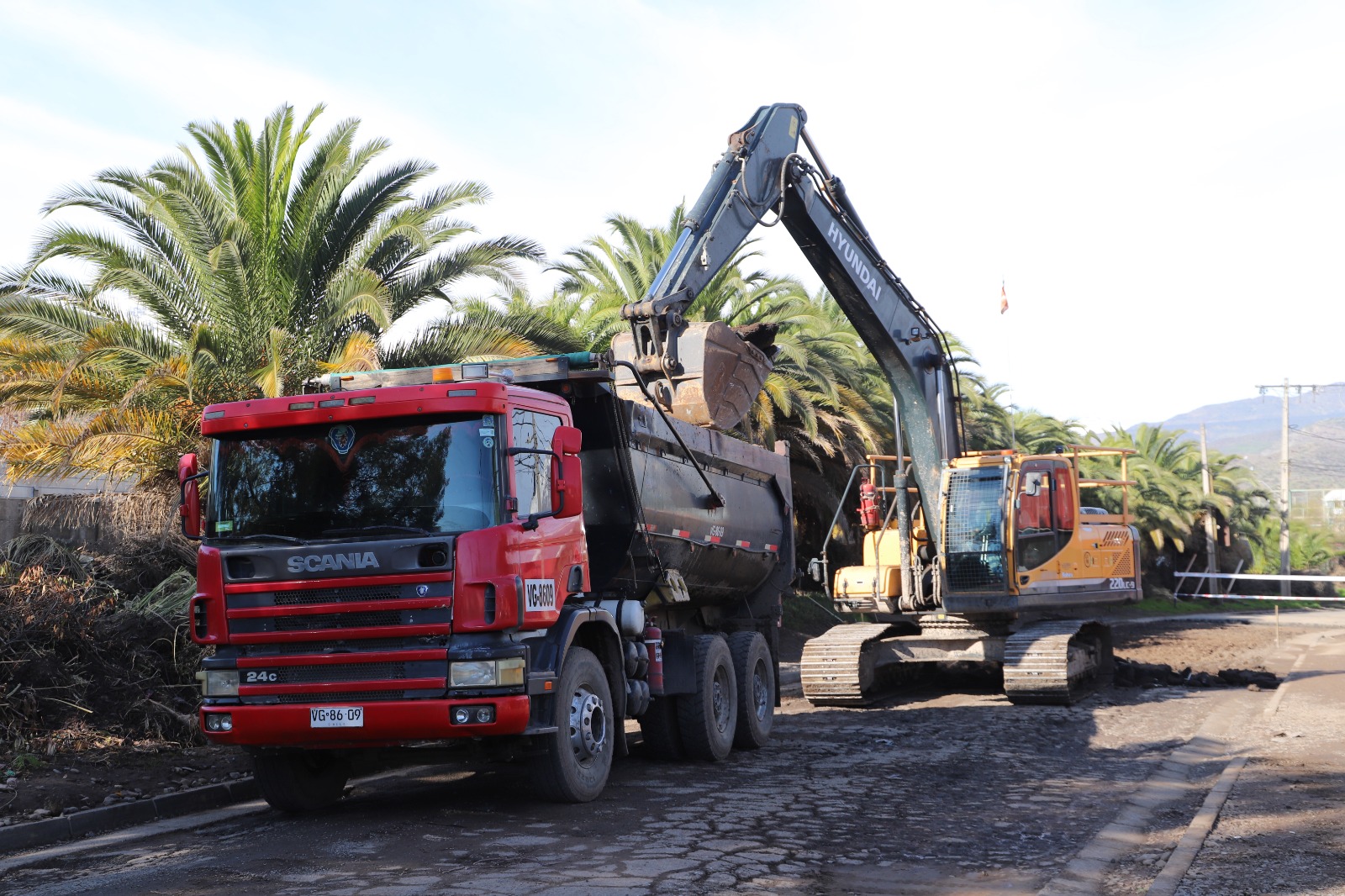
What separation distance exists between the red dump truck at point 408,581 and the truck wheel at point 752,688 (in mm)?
2752

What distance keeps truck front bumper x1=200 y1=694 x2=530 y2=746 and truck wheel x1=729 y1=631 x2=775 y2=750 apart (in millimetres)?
4464

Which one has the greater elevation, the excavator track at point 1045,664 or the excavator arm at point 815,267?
the excavator arm at point 815,267

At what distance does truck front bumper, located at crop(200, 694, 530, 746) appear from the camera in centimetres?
803

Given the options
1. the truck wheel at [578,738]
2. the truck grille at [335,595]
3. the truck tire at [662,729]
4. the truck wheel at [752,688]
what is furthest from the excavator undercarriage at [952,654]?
the truck grille at [335,595]

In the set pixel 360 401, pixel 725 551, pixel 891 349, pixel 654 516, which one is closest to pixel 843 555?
pixel 891 349

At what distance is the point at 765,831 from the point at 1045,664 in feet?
26.3

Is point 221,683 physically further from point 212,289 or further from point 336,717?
point 212,289

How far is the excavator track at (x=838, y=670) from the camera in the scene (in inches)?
625

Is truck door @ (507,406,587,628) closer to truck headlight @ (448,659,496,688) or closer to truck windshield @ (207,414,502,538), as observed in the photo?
truck windshield @ (207,414,502,538)

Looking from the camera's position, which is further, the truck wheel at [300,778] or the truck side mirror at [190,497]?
the truck wheel at [300,778]

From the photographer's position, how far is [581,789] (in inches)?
351

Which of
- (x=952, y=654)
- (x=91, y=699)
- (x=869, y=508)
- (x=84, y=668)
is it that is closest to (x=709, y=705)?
(x=91, y=699)

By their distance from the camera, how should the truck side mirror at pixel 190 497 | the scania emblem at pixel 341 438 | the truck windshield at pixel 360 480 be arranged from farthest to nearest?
1. the truck side mirror at pixel 190 497
2. the scania emblem at pixel 341 438
3. the truck windshield at pixel 360 480

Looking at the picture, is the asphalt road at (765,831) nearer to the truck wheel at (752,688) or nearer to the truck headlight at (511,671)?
the truck wheel at (752,688)
